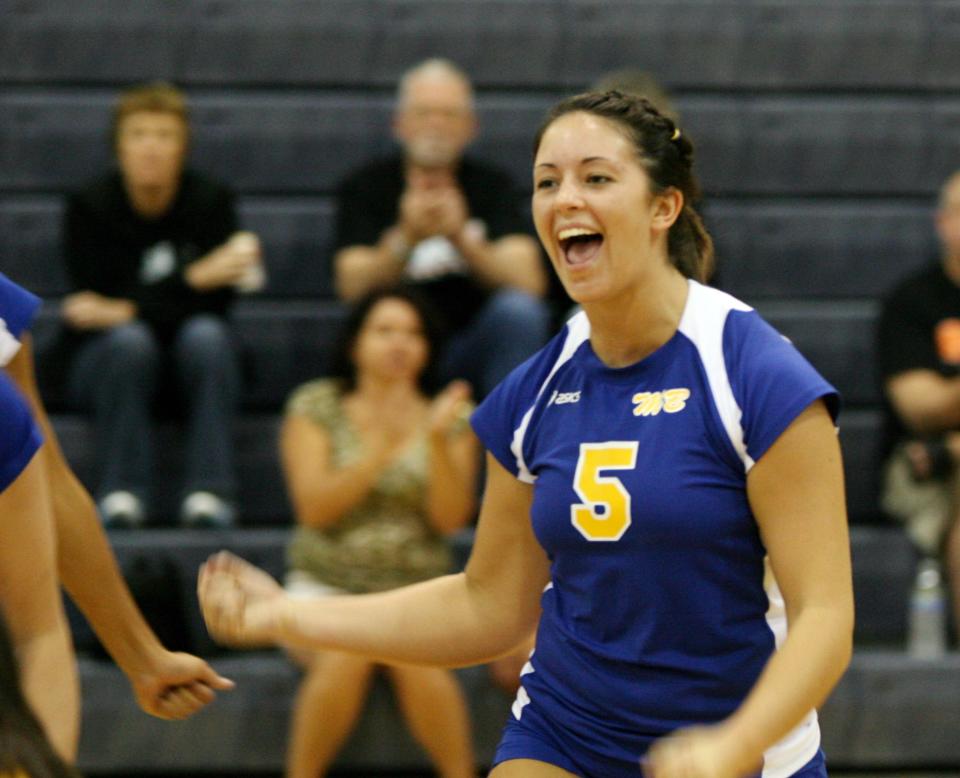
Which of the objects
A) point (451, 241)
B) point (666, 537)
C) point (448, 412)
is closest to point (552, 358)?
point (666, 537)

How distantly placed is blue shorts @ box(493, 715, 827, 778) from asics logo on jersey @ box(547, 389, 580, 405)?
1.70ft

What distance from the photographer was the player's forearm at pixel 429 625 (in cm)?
291

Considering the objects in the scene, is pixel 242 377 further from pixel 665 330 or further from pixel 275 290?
pixel 665 330

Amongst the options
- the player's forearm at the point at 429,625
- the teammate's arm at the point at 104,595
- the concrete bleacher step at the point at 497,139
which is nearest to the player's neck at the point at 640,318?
the player's forearm at the point at 429,625

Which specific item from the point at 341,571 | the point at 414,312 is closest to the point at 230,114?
the point at 414,312

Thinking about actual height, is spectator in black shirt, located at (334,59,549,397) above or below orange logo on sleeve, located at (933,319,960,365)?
above

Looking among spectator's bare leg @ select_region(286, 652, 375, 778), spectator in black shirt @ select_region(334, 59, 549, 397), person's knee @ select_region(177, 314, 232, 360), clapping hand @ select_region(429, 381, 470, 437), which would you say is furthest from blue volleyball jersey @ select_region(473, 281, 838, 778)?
person's knee @ select_region(177, 314, 232, 360)

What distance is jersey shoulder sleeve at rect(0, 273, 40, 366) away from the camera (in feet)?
8.76

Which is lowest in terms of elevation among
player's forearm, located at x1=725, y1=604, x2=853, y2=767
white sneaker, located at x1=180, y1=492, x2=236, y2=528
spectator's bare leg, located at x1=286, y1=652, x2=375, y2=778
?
spectator's bare leg, located at x1=286, y1=652, x2=375, y2=778

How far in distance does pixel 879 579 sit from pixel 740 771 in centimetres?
353

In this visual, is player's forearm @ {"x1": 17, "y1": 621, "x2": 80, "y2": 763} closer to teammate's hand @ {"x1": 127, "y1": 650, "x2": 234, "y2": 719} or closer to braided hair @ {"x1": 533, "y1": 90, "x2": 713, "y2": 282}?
teammate's hand @ {"x1": 127, "y1": 650, "x2": 234, "y2": 719}

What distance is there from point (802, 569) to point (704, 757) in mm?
353

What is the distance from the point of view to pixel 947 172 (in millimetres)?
6848

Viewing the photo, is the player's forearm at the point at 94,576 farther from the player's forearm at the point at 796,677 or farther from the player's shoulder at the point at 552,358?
the player's forearm at the point at 796,677
